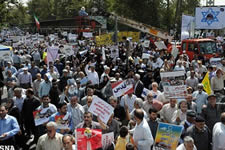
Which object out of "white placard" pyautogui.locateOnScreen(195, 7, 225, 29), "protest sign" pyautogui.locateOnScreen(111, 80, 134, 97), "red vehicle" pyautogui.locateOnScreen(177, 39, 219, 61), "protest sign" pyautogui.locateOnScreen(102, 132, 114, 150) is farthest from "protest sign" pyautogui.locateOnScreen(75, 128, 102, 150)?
"white placard" pyautogui.locateOnScreen(195, 7, 225, 29)

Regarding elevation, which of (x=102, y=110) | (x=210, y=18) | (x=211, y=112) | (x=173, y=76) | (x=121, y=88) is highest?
(x=210, y=18)

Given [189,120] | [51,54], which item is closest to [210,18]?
[51,54]

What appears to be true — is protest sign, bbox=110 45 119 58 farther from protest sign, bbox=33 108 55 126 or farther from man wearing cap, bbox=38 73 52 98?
protest sign, bbox=33 108 55 126

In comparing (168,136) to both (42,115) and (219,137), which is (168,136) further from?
(42,115)

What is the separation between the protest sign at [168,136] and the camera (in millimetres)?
4914

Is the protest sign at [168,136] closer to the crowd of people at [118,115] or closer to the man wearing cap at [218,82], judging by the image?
the crowd of people at [118,115]

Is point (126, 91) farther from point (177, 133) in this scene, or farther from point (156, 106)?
point (177, 133)

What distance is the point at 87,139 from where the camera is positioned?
495 centimetres

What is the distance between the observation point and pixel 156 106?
695 cm

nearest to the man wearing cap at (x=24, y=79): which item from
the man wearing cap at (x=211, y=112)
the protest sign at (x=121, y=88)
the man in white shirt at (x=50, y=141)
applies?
the protest sign at (x=121, y=88)

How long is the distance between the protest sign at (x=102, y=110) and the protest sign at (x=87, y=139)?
0.81m

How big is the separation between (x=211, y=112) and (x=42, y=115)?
350 centimetres

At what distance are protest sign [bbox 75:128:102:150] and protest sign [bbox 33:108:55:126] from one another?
1565mm

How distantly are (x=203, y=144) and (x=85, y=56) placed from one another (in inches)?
446
